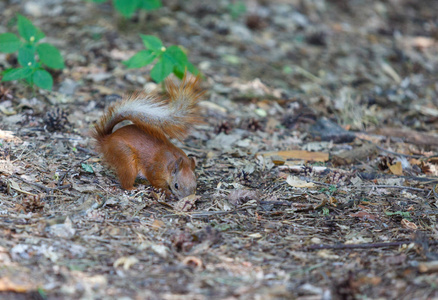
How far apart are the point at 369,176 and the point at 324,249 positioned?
4.76 feet

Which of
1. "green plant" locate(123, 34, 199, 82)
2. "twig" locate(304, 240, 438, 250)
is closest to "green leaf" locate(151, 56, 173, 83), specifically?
"green plant" locate(123, 34, 199, 82)

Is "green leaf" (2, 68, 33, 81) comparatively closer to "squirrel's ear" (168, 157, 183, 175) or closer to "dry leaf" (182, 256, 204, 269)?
"squirrel's ear" (168, 157, 183, 175)

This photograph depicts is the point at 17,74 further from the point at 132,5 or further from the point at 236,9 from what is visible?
the point at 236,9

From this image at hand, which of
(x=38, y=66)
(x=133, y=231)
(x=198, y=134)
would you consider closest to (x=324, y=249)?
(x=133, y=231)

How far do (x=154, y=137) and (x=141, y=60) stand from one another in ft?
3.15

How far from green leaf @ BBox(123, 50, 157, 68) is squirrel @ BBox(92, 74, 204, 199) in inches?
27.5

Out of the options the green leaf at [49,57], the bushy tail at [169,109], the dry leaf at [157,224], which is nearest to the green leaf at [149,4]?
the green leaf at [49,57]

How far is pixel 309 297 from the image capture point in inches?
108

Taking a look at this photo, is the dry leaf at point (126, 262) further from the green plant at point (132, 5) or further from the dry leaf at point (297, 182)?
the green plant at point (132, 5)

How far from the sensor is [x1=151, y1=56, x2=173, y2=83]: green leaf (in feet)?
15.7

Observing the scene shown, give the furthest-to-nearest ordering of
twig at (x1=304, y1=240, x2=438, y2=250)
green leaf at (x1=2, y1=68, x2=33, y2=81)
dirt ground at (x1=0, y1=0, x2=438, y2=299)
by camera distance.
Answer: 1. green leaf at (x1=2, y1=68, x2=33, y2=81)
2. twig at (x1=304, y1=240, x2=438, y2=250)
3. dirt ground at (x1=0, y1=0, x2=438, y2=299)

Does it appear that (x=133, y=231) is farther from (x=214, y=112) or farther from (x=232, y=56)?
(x=232, y=56)

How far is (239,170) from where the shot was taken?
15.0ft

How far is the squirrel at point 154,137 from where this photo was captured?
4.05 meters
